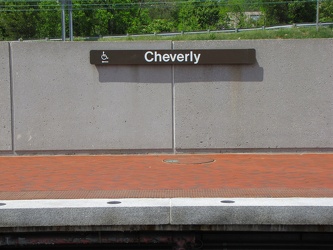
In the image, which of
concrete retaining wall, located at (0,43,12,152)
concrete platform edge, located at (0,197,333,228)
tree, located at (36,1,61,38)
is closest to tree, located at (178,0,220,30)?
tree, located at (36,1,61,38)

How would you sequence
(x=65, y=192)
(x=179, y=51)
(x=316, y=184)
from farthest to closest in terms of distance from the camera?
(x=179, y=51) → (x=316, y=184) → (x=65, y=192)

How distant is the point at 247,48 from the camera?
954 centimetres

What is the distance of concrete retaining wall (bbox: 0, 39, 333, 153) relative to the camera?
31.5 feet

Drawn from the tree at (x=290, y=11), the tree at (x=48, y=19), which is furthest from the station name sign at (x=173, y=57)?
the tree at (x=290, y=11)

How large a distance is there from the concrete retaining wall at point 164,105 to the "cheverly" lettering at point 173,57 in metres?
0.17

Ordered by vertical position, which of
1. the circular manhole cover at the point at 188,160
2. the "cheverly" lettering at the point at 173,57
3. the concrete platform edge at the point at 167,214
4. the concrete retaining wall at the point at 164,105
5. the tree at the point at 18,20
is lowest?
the concrete platform edge at the point at 167,214

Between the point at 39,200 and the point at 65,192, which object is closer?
the point at 39,200

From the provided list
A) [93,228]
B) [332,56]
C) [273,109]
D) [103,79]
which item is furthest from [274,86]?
[93,228]

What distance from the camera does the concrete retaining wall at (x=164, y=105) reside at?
9609 mm

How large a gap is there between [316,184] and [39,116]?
541cm

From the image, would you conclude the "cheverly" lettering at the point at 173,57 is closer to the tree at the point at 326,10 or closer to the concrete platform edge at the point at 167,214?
the concrete platform edge at the point at 167,214

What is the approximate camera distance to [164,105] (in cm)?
970

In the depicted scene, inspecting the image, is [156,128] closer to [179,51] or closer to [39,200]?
[179,51]

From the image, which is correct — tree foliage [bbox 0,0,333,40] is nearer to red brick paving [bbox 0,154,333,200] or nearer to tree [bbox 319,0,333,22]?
tree [bbox 319,0,333,22]
